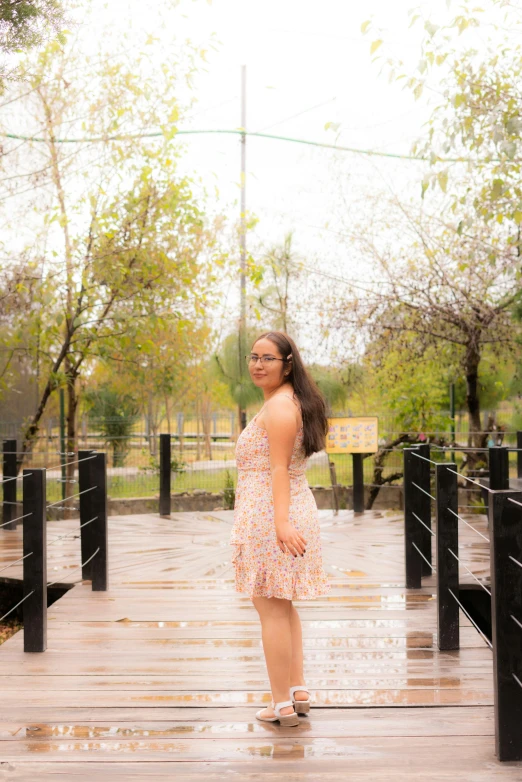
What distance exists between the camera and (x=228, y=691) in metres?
2.80

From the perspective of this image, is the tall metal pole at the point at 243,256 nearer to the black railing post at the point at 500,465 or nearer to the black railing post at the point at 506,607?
the black railing post at the point at 500,465

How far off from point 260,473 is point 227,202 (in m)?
7.03

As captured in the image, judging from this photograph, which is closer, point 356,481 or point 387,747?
point 387,747

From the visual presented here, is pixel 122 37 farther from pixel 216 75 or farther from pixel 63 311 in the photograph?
pixel 63 311

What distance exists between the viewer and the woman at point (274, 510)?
2.38 meters

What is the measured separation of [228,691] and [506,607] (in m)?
1.06

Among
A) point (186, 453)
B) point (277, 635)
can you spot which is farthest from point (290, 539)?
point (186, 453)

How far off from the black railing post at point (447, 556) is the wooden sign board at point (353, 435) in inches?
149

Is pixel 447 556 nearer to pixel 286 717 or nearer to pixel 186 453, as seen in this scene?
pixel 286 717

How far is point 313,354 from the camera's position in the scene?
9.05m

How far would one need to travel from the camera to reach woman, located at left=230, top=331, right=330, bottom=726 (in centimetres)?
238

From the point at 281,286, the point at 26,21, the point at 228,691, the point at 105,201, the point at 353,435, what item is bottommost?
the point at 228,691

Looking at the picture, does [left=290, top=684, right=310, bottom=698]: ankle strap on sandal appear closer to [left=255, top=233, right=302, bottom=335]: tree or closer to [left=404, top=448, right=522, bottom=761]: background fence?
[left=404, top=448, right=522, bottom=761]: background fence

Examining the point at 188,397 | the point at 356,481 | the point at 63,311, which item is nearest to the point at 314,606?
the point at 356,481
